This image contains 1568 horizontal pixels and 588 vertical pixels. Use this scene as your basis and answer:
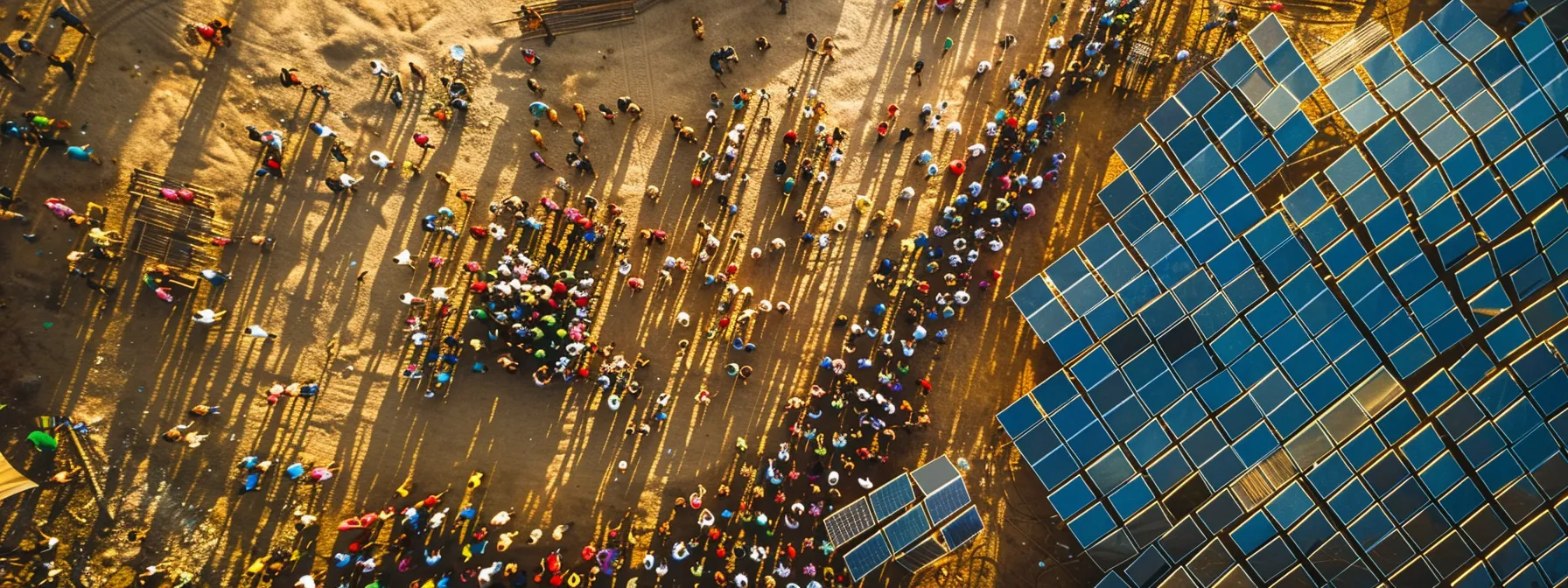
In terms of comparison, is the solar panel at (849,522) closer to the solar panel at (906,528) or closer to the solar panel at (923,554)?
the solar panel at (906,528)

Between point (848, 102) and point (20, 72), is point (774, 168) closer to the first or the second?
point (848, 102)

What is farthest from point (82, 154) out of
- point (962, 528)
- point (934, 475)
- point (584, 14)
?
point (962, 528)

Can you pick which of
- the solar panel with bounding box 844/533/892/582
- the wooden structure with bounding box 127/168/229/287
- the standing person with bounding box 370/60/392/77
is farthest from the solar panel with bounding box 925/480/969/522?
the wooden structure with bounding box 127/168/229/287

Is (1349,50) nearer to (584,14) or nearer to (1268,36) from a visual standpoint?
(1268,36)

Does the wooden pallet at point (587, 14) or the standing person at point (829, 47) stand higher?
the standing person at point (829, 47)

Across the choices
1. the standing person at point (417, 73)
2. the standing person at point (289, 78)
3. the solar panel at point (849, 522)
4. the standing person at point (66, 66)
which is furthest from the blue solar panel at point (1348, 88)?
the standing person at point (66, 66)

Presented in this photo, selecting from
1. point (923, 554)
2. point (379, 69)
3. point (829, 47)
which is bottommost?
point (923, 554)

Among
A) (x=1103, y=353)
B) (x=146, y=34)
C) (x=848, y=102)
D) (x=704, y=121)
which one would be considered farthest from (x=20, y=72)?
(x=1103, y=353)
